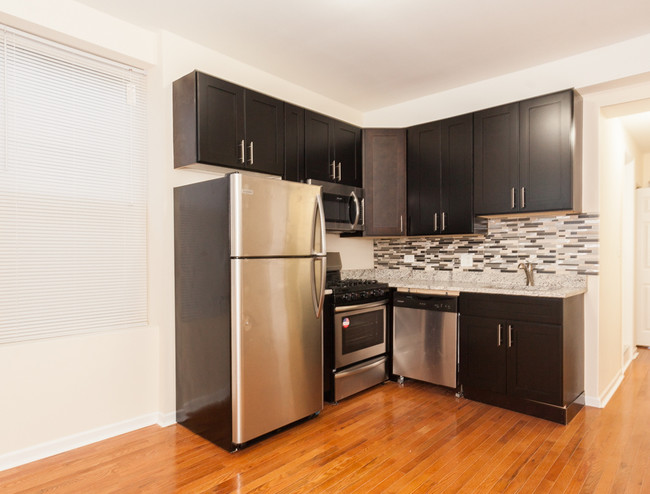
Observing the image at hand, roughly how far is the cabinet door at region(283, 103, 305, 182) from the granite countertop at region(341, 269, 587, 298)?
136 cm

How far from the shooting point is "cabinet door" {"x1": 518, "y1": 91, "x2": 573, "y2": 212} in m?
3.20

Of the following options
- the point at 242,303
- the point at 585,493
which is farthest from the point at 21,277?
the point at 585,493

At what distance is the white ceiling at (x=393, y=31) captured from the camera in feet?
8.68

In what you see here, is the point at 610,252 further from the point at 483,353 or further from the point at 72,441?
the point at 72,441

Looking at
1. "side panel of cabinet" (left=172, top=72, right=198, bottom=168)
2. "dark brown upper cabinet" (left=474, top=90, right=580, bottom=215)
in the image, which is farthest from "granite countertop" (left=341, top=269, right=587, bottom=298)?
"side panel of cabinet" (left=172, top=72, right=198, bottom=168)

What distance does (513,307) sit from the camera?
317 cm

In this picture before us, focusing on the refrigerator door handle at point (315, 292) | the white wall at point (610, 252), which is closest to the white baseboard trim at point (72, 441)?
the refrigerator door handle at point (315, 292)

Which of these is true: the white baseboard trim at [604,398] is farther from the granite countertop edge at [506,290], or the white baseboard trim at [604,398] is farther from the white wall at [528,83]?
the white wall at [528,83]

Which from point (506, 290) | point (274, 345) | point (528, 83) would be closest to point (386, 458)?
point (274, 345)

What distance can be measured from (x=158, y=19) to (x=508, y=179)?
2940 millimetres

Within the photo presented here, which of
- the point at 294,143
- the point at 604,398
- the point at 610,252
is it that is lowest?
the point at 604,398

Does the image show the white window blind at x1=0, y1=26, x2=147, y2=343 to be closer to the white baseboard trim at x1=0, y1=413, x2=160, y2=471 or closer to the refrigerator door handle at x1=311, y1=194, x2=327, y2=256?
the white baseboard trim at x1=0, y1=413, x2=160, y2=471

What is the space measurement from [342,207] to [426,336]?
1.41m

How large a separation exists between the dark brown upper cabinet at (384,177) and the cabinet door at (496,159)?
0.74m
